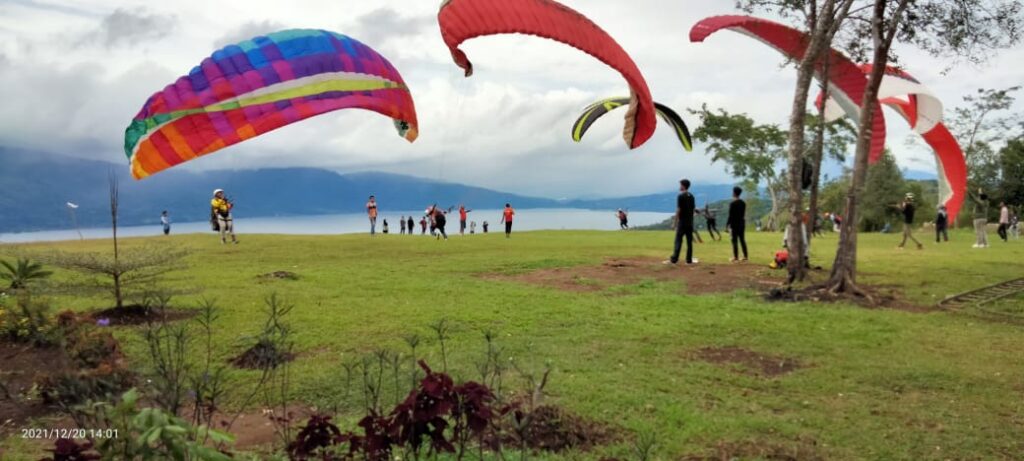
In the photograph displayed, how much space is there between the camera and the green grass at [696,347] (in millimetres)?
5363

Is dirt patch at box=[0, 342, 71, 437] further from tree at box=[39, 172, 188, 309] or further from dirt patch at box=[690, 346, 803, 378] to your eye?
dirt patch at box=[690, 346, 803, 378]

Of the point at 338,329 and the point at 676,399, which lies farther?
the point at 338,329

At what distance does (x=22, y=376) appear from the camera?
6.76m

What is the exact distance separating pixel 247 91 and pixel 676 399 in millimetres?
6018

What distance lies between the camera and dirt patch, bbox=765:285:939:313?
10.9 m

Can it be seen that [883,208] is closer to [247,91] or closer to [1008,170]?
[1008,170]

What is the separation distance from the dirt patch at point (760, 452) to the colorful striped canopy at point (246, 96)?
6236 millimetres

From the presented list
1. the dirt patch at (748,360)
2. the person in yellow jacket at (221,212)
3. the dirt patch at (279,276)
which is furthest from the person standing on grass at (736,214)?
the person in yellow jacket at (221,212)

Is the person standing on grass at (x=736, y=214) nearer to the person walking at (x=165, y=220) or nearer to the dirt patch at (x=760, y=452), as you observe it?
the dirt patch at (x=760, y=452)

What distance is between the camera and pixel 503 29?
23.9 feet

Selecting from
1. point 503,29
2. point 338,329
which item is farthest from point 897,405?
point 338,329

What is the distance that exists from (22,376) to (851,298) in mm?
11969

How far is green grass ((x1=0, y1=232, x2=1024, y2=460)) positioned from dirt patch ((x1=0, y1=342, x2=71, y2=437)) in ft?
2.37

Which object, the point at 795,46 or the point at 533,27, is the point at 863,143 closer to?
the point at 795,46
